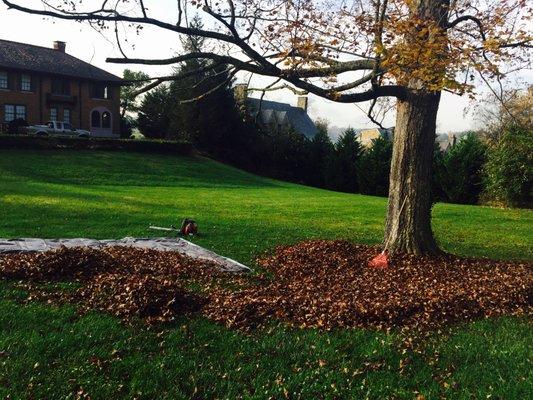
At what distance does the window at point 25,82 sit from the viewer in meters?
42.2

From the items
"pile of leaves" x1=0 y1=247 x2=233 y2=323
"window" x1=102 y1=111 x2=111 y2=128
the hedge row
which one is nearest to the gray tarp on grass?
"pile of leaves" x1=0 y1=247 x2=233 y2=323

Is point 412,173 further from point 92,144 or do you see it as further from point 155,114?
point 155,114

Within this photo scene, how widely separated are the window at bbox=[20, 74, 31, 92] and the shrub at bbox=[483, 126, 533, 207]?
37.0 meters

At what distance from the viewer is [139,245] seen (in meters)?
9.00

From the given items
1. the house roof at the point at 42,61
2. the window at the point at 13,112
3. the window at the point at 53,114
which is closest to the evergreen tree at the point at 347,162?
the house roof at the point at 42,61

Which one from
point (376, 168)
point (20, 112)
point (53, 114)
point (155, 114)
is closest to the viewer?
point (376, 168)

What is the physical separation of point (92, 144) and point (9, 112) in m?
15.1

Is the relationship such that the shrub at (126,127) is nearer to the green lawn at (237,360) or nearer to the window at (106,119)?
the window at (106,119)

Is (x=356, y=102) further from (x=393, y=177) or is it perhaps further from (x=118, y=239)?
(x=118, y=239)

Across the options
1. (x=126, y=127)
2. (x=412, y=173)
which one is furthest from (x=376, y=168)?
(x=126, y=127)

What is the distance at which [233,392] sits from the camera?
3764mm

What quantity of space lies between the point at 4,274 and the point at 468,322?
544 centimetres

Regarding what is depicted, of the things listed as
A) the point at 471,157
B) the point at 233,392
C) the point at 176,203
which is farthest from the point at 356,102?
the point at 471,157

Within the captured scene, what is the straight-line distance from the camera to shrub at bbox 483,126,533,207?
21.5 meters
